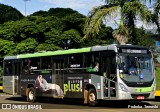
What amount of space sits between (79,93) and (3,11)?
261 feet

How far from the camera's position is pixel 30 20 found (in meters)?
43.3

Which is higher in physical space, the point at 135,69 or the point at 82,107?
the point at 135,69

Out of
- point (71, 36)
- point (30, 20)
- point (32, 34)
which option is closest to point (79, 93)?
point (71, 36)

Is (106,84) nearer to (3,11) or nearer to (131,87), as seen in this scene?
(131,87)

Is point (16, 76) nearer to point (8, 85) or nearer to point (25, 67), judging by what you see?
point (8, 85)

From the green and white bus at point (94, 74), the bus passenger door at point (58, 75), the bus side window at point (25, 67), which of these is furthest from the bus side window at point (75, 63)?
the bus side window at point (25, 67)

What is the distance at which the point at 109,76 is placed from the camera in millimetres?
18828

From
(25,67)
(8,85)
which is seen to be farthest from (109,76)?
(8,85)

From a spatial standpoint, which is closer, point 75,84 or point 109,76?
point 109,76

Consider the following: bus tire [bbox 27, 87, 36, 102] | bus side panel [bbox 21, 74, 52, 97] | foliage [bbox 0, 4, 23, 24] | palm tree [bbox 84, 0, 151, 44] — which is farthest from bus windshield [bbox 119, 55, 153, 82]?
foliage [bbox 0, 4, 23, 24]

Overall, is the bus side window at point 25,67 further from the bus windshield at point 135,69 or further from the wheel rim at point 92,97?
the bus windshield at point 135,69

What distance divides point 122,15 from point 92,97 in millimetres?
5823

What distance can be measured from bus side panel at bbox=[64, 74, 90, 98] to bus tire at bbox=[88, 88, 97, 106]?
1.77 feet

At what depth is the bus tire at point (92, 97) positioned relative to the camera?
767 inches
